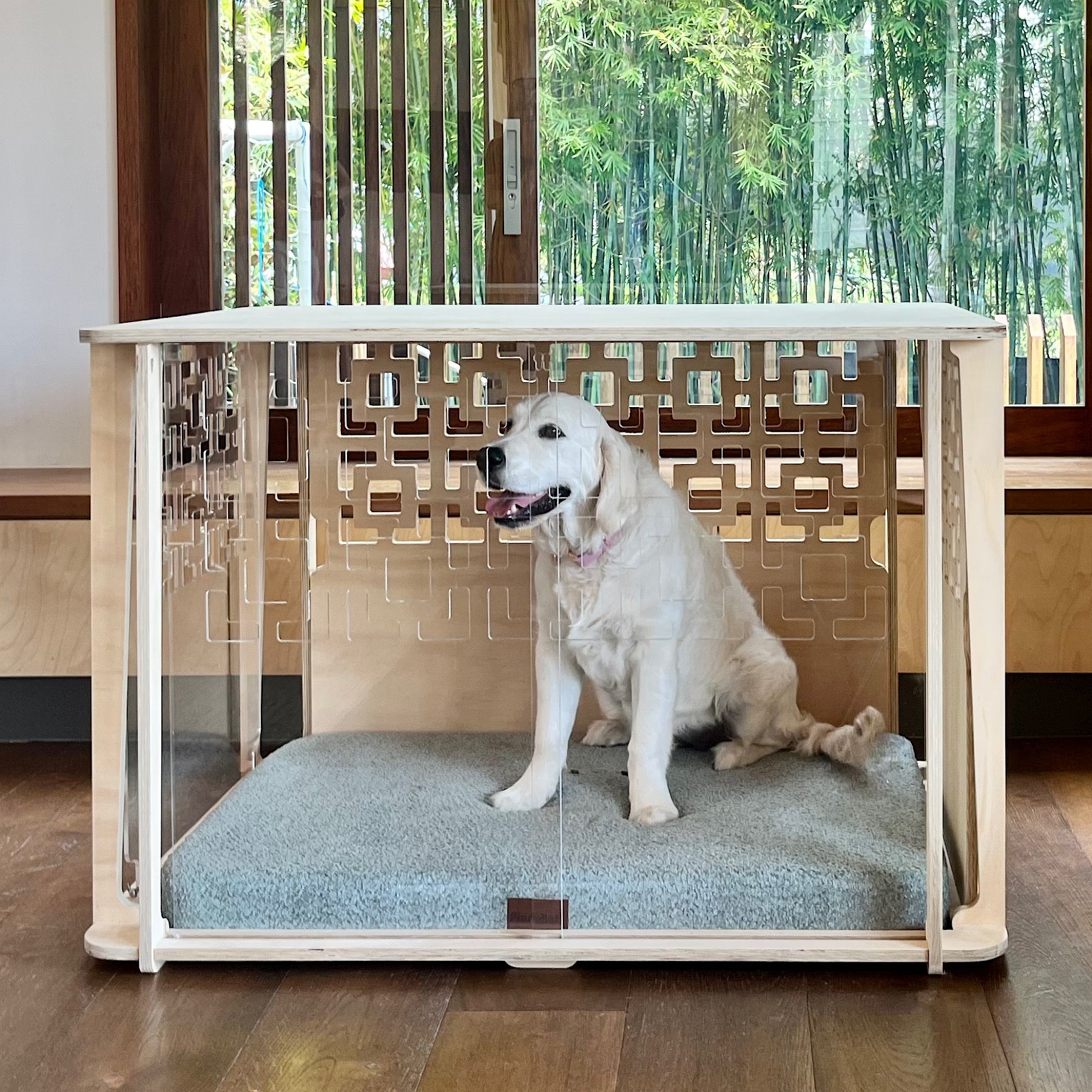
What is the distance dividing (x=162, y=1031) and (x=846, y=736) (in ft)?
2.85

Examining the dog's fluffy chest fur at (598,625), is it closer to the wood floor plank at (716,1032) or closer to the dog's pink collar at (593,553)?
the dog's pink collar at (593,553)

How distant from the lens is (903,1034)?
1248 millimetres

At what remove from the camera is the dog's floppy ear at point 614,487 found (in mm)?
1521

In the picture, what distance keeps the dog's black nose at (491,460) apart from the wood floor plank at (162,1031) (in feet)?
1.88

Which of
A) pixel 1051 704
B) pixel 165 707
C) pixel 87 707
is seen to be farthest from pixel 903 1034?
pixel 87 707

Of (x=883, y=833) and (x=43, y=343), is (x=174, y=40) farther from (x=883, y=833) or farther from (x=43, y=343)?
(x=883, y=833)

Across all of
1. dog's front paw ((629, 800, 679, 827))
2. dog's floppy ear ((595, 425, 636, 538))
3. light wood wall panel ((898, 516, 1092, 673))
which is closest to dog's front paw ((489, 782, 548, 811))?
dog's front paw ((629, 800, 679, 827))

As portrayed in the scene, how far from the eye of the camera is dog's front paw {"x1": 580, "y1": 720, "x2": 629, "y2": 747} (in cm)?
164

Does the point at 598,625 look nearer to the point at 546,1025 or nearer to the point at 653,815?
the point at 653,815

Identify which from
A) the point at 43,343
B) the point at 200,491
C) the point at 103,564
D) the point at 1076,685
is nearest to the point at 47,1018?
the point at 103,564

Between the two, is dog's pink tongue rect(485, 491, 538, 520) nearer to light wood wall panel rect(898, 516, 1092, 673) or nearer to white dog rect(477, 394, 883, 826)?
white dog rect(477, 394, 883, 826)

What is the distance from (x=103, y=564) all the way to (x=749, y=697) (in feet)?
2.65

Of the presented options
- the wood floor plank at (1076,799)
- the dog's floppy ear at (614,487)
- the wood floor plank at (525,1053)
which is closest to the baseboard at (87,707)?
the wood floor plank at (1076,799)

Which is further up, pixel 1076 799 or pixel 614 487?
pixel 614 487
